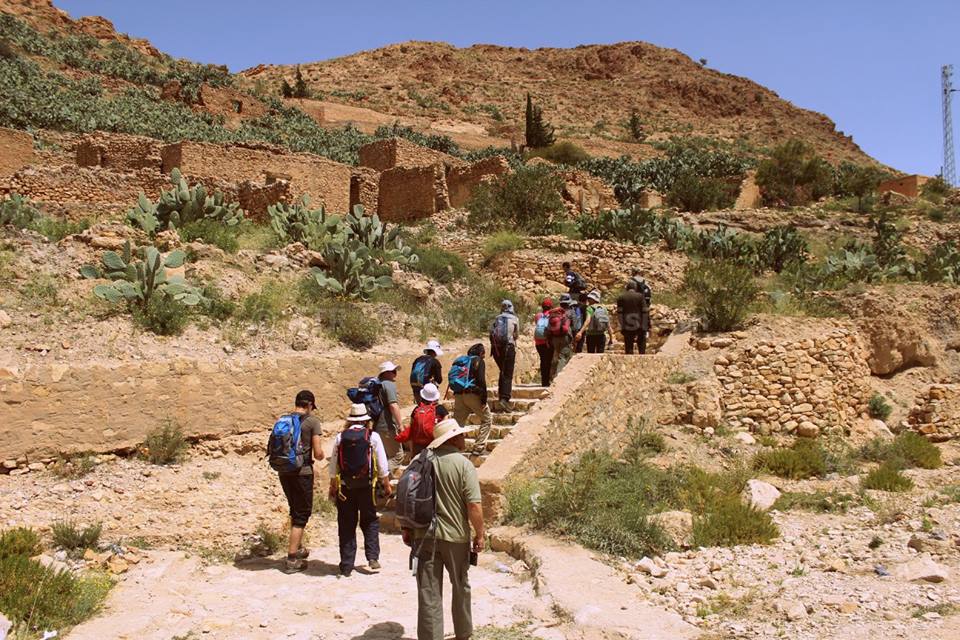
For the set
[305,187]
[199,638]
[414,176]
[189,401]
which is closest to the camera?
[199,638]

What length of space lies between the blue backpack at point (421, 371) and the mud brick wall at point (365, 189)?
11.7m

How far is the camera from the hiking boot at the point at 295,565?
6.62 meters

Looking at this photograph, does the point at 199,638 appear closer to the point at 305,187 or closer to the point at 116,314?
the point at 116,314

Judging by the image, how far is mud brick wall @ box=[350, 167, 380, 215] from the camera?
19.9 metres

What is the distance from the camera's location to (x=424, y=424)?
22.3 feet

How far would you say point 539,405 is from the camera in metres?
9.23

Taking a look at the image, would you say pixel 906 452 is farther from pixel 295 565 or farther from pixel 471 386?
pixel 295 565

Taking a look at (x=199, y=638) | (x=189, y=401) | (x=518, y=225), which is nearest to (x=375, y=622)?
(x=199, y=638)

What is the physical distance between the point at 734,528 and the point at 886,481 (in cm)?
261

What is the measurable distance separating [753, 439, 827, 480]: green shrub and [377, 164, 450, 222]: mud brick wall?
12671mm

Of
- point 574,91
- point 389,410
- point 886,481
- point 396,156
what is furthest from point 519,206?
point 574,91

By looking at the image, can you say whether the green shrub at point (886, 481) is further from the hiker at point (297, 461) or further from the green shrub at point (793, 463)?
the hiker at point (297, 461)

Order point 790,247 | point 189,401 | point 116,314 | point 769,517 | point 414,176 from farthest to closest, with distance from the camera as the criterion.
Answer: point 414,176 < point 790,247 < point 116,314 < point 189,401 < point 769,517

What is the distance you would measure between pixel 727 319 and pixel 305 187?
10726mm
